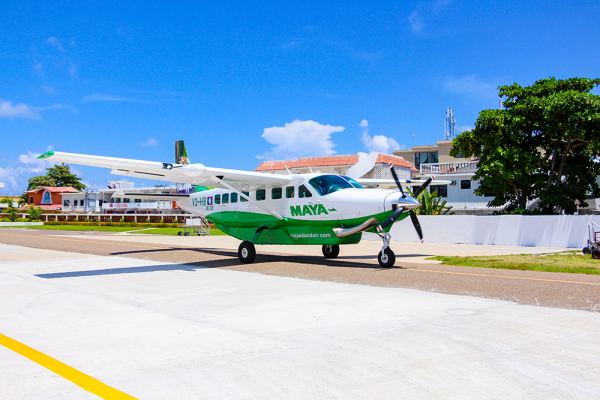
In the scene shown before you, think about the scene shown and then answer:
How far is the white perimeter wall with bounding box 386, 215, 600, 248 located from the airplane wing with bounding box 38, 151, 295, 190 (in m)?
16.0

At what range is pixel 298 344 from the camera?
4.88 meters

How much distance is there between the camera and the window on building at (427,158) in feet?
209

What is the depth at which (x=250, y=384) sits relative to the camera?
3.68 m

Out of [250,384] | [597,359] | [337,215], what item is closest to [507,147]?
[337,215]

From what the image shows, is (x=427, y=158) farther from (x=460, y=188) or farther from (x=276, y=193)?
(x=276, y=193)

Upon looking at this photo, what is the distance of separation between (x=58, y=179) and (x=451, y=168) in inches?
4083

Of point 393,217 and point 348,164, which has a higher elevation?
point 348,164

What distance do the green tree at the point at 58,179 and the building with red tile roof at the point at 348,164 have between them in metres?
76.6

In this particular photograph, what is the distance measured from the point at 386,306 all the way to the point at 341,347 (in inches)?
102

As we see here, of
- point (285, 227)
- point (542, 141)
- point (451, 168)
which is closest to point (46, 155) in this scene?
point (285, 227)

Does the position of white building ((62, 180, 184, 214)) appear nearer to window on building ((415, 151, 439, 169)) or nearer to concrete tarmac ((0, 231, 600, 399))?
window on building ((415, 151, 439, 169))

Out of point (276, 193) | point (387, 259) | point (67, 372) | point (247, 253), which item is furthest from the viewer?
point (276, 193)

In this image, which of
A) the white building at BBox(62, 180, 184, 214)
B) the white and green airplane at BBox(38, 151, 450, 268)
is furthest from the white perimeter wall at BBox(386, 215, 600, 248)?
the white building at BBox(62, 180, 184, 214)

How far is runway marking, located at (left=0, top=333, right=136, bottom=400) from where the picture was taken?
3.49 m
